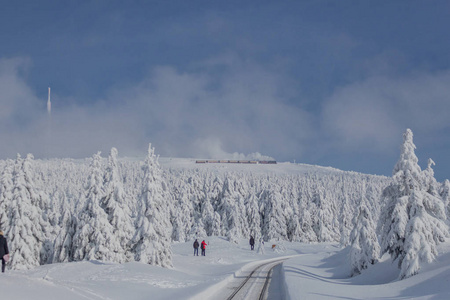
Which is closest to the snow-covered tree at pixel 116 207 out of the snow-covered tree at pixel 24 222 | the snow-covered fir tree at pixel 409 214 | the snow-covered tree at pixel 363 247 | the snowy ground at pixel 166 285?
the snow-covered tree at pixel 24 222

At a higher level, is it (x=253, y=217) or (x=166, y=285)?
(x=253, y=217)

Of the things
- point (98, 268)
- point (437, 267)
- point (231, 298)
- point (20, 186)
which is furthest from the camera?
point (20, 186)

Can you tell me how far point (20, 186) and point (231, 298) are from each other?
25352 mm

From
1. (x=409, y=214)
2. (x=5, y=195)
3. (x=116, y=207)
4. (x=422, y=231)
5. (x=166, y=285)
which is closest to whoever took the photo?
(x=166, y=285)

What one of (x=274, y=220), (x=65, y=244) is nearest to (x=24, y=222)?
(x=65, y=244)

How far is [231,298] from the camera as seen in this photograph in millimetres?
19078

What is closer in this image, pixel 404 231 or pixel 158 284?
pixel 158 284

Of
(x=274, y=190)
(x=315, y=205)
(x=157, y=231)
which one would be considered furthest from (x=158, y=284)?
(x=315, y=205)

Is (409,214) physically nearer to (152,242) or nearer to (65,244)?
(152,242)

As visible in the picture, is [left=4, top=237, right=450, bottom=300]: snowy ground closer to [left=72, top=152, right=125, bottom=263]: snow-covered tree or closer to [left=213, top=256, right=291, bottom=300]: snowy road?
[left=213, top=256, right=291, bottom=300]: snowy road

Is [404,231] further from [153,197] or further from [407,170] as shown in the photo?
[153,197]

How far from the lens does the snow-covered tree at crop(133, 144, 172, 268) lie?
1276 inches

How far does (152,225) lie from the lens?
108ft

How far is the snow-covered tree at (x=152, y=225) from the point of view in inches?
1276
